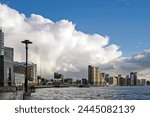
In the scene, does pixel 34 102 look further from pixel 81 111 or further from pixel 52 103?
pixel 81 111

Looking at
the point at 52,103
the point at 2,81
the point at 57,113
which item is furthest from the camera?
the point at 2,81

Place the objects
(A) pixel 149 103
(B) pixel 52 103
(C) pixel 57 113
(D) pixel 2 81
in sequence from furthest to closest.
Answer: (D) pixel 2 81, (A) pixel 149 103, (B) pixel 52 103, (C) pixel 57 113

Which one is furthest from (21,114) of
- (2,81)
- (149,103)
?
(2,81)

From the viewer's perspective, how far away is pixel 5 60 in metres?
192

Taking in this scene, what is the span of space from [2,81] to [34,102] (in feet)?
584

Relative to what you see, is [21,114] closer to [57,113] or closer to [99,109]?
[57,113]

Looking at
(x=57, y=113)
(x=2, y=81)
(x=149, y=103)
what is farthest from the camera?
(x=2, y=81)

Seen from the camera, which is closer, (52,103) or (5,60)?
(52,103)

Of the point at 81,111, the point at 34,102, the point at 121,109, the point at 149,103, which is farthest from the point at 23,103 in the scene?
the point at 149,103

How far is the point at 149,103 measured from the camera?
15977 mm

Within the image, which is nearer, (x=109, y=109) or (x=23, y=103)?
(x=109, y=109)

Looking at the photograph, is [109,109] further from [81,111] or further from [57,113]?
[57,113]

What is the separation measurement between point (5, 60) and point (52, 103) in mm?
180927

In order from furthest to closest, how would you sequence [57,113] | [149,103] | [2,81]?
[2,81]
[149,103]
[57,113]
